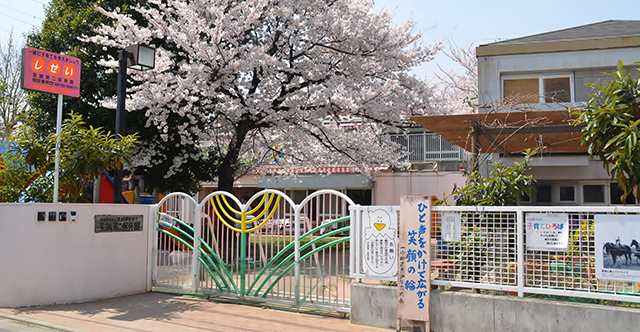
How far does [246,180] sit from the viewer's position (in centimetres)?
2906

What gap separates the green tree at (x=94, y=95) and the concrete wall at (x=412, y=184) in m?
11.7

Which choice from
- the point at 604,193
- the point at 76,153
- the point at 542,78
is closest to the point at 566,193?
the point at 604,193

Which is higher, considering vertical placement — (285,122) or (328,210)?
(285,122)

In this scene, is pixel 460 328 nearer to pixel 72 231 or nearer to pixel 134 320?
pixel 134 320

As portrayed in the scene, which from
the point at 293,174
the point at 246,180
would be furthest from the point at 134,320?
the point at 246,180

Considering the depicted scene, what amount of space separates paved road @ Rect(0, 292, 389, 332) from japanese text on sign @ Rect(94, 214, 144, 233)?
131 cm

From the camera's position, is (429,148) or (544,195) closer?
(544,195)

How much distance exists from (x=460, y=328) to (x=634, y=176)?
2.98 metres

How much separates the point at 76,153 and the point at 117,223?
4.91ft

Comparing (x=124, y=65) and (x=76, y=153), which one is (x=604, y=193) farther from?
(x=76, y=153)

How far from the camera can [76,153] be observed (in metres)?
9.09

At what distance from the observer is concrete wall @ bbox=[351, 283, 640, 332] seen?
5828 millimetres

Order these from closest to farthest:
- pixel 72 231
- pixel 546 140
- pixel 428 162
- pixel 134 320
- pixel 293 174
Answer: pixel 134 320
pixel 72 231
pixel 546 140
pixel 293 174
pixel 428 162

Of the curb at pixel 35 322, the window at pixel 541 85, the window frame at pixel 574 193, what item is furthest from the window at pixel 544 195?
the curb at pixel 35 322
